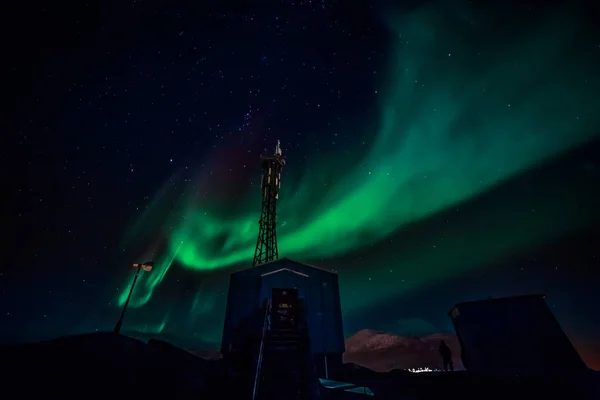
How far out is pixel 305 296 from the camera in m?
17.7

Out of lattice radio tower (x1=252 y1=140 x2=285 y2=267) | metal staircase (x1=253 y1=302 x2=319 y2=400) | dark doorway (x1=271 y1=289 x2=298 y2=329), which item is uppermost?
lattice radio tower (x1=252 y1=140 x2=285 y2=267)

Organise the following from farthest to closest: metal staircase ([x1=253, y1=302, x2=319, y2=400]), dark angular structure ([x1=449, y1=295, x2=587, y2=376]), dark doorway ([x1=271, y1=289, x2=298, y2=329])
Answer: dark doorway ([x1=271, y1=289, x2=298, y2=329]) < dark angular structure ([x1=449, y1=295, x2=587, y2=376]) < metal staircase ([x1=253, y1=302, x2=319, y2=400])

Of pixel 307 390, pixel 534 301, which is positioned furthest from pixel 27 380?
pixel 534 301

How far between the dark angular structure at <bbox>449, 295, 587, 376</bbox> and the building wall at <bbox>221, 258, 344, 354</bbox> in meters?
9.46

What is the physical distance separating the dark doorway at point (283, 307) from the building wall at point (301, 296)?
448 mm

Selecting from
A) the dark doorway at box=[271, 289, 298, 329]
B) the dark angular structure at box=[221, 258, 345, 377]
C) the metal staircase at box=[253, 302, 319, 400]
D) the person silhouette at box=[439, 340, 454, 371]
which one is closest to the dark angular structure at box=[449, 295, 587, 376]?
the person silhouette at box=[439, 340, 454, 371]

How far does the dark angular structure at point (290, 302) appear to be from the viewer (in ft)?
52.8

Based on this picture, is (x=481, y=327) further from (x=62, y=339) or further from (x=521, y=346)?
(x=62, y=339)

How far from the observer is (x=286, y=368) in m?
9.16

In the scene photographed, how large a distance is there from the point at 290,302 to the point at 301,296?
86 centimetres

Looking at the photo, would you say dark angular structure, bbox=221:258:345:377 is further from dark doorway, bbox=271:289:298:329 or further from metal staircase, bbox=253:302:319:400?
metal staircase, bbox=253:302:319:400

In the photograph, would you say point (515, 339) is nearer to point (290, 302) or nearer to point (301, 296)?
point (301, 296)

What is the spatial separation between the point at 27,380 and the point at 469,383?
17.2 m

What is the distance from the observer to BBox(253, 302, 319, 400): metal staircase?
7781 millimetres
